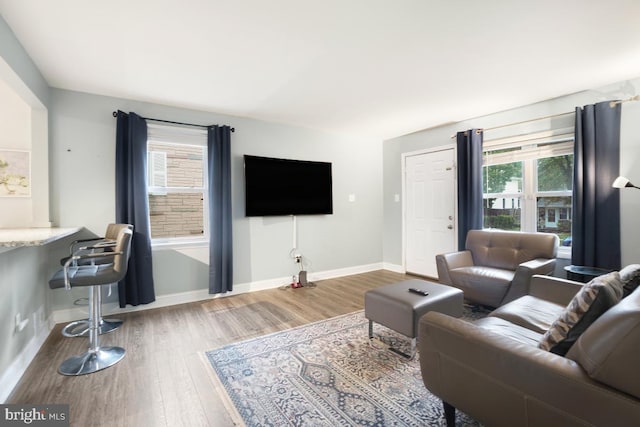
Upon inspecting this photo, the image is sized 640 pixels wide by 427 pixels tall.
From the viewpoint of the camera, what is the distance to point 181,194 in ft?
12.7

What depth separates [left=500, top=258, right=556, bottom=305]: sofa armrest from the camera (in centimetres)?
289

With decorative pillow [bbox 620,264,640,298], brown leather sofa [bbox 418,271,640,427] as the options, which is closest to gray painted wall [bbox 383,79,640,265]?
decorative pillow [bbox 620,264,640,298]

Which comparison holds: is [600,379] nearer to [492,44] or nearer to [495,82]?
[492,44]

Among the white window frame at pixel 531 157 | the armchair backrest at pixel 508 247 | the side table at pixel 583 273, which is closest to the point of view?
the side table at pixel 583 273

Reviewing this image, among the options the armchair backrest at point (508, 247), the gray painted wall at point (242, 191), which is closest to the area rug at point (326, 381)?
the gray painted wall at point (242, 191)

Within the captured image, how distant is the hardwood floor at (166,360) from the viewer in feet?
5.89

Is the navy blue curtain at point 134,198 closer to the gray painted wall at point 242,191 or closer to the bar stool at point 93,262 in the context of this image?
the gray painted wall at point 242,191

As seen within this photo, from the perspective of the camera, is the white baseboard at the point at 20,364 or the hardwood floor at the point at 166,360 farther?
the white baseboard at the point at 20,364

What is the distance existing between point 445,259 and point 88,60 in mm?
4046

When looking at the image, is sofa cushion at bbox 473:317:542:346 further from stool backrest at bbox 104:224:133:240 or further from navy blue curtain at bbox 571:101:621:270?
stool backrest at bbox 104:224:133:240

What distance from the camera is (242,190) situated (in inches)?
164

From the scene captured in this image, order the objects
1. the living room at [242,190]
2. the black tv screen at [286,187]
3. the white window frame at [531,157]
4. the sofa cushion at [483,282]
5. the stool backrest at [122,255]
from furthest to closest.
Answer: the black tv screen at [286,187] < the white window frame at [531,157] < the sofa cushion at [483,282] < the living room at [242,190] < the stool backrest at [122,255]

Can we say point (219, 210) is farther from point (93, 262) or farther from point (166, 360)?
point (166, 360)

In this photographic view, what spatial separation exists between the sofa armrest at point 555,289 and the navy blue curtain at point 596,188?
1.18 metres
